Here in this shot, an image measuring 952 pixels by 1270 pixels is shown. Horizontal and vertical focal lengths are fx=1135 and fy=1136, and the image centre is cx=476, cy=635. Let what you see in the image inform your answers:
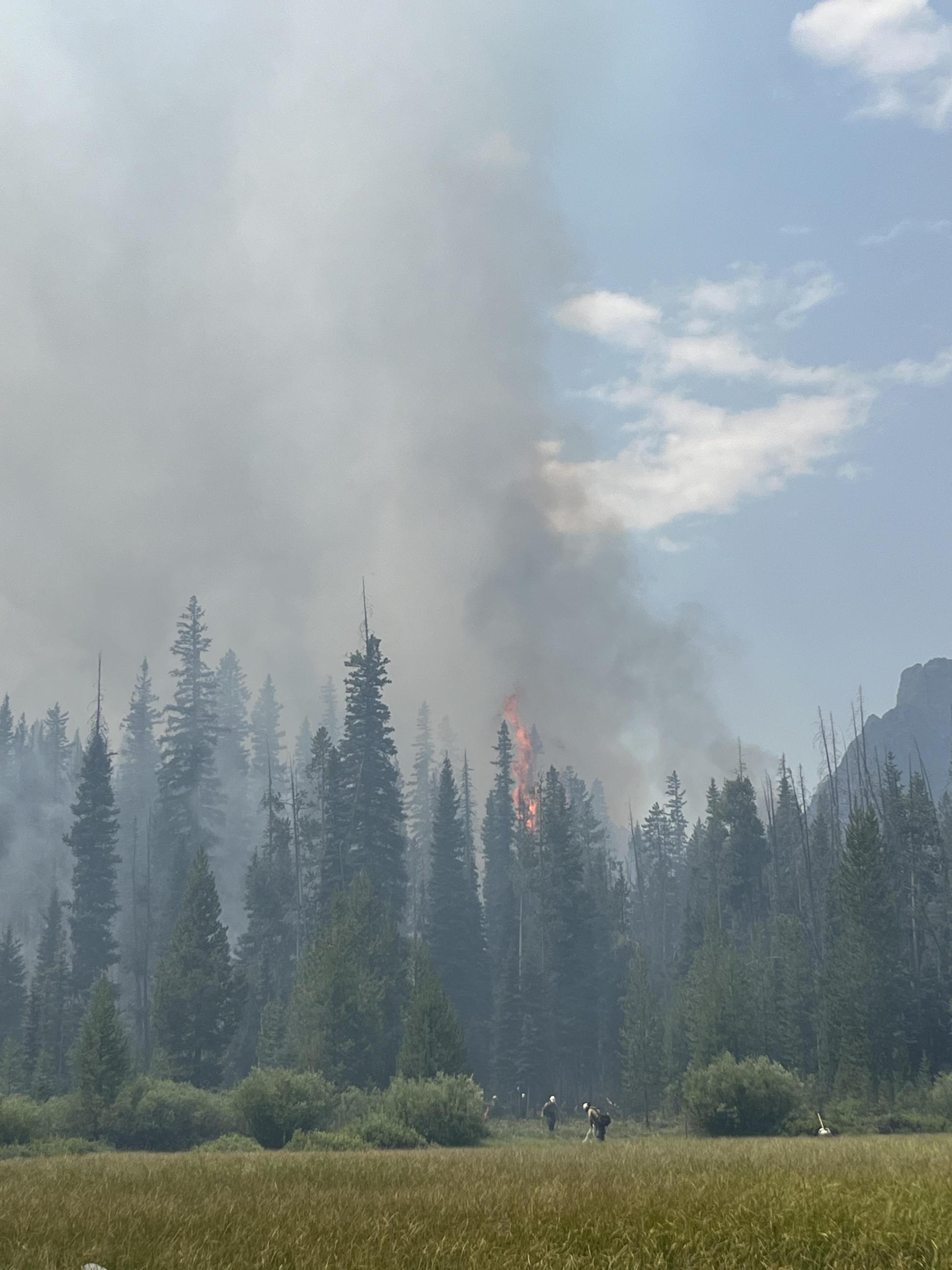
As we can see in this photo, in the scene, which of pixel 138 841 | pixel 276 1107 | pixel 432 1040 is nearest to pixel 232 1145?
pixel 276 1107

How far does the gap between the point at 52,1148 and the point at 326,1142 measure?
10722 mm

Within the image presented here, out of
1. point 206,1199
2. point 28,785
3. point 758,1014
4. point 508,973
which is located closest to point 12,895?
point 28,785

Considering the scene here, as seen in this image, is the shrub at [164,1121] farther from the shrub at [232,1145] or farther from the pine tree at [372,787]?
the pine tree at [372,787]

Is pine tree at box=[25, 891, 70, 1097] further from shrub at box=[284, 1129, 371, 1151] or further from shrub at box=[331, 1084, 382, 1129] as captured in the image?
shrub at box=[284, 1129, 371, 1151]

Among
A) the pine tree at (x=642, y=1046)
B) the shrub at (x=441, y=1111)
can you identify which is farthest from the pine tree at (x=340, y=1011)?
the shrub at (x=441, y=1111)

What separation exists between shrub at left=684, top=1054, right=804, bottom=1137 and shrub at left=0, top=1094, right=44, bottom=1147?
72.9 ft

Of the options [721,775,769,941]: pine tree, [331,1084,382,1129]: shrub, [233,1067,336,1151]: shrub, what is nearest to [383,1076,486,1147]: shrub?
[233,1067,336,1151]: shrub

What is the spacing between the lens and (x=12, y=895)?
12731 centimetres

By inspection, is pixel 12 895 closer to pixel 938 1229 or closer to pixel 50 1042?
pixel 50 1042

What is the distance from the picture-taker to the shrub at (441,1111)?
117ft

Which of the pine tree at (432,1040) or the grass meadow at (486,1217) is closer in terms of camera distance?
the grass meadow at (486,1217)

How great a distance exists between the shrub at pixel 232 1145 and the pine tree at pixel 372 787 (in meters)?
44.5

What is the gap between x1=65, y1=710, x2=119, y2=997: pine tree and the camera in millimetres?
84875

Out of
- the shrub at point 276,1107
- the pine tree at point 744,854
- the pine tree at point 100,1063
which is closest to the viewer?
the shrub at point 276,1107
